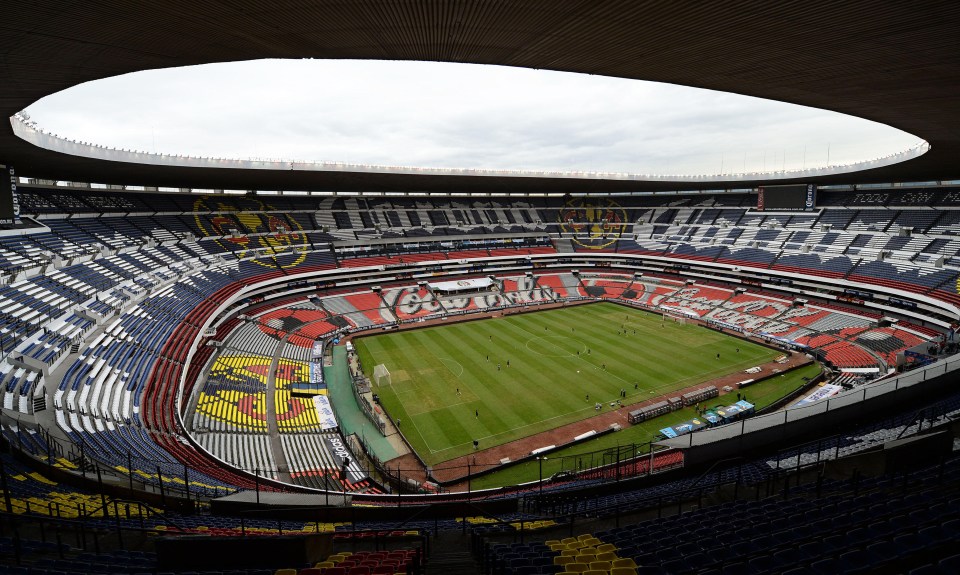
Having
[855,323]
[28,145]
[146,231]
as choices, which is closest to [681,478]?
[28,145]

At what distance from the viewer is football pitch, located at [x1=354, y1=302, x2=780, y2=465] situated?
24.5 meters

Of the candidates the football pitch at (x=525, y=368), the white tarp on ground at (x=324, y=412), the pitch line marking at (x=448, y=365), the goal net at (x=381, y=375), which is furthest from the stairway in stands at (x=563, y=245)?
the white tarp on ground at (x=324, y=412)

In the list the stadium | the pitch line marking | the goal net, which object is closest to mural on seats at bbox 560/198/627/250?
the stadium

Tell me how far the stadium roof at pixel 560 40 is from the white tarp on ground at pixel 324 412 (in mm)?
17133

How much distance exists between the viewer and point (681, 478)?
13.3 m

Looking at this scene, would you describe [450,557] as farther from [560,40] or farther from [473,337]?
[473,337]

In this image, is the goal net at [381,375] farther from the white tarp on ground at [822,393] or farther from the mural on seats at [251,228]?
the white tarp on ground at [822,393]

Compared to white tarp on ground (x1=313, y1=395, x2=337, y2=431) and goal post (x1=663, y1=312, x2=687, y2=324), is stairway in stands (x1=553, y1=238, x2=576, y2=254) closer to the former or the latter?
goal post (x1=663, y1=312, x2=687, y2=324)

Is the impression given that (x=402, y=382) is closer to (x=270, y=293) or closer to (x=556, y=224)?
(x=270, y=293)

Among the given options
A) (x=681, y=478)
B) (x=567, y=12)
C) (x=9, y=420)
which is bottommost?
(x=681, y=478)

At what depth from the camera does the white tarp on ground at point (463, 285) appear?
50697mm

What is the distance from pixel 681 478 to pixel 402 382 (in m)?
19.8

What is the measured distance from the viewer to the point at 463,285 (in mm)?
51375

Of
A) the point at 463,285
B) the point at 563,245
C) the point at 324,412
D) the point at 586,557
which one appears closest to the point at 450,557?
the point at 586,557
